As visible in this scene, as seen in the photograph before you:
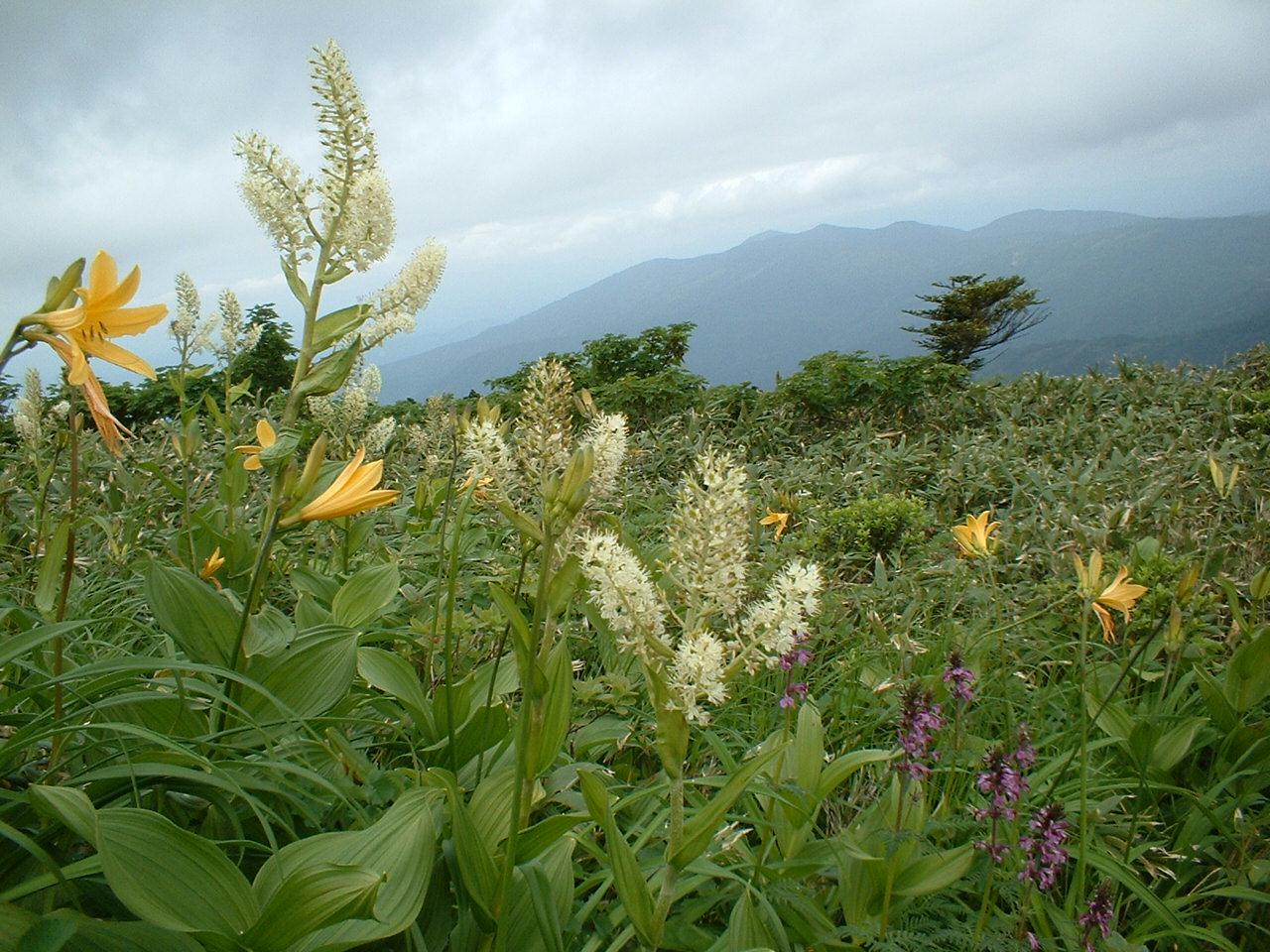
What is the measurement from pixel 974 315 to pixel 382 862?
36.5m

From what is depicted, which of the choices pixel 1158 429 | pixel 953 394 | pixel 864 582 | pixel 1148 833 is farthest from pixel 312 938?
pixel 953 394

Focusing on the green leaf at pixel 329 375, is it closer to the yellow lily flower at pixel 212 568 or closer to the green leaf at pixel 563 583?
the green leaf at pixel 563 583

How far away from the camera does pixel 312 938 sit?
1034 millimetres

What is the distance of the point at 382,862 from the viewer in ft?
3.66

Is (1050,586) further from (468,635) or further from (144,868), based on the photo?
(144,868)

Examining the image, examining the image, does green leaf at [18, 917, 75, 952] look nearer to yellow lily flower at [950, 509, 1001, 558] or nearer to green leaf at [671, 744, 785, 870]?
green leaf at [671, 744, 785, 870]

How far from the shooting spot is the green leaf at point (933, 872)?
1350mm

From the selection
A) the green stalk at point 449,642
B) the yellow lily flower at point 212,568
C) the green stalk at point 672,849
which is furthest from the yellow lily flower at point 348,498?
the yellow lily flower at point 212,568

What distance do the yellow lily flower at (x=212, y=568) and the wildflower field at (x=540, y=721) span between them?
2 centimetres

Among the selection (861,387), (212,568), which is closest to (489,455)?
(212,568)

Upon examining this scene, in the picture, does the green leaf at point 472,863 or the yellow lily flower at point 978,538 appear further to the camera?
the yellow lily flower at point 978,538

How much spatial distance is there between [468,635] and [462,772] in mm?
847

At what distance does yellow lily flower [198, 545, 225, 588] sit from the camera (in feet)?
6.31

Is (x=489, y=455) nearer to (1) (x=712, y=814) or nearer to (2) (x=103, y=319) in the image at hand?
(2) (x=103, y=319)
